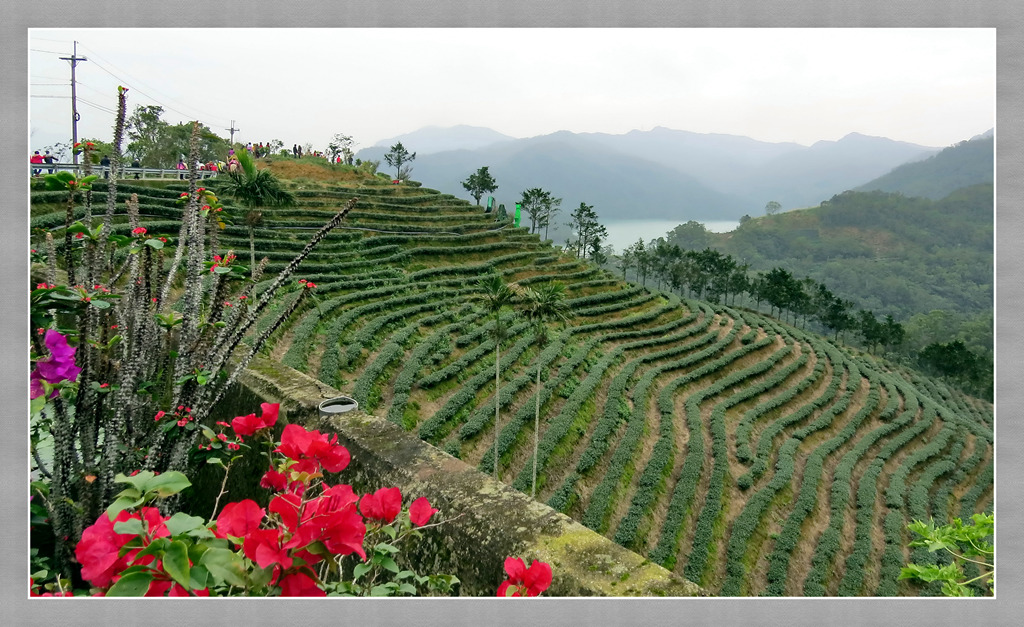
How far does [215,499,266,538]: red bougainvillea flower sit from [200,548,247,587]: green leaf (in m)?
0.04

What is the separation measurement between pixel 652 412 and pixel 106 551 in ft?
47.1

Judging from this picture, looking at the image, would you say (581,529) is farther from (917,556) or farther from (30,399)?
(917,556)

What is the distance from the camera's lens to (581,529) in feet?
6.73

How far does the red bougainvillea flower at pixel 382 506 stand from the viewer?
1250mm

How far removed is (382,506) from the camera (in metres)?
1.26

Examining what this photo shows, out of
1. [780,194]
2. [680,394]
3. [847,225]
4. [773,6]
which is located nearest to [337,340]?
[680,394]

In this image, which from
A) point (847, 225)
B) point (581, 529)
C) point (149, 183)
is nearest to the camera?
point (581, 529)

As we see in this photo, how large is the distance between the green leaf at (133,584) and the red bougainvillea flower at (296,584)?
0.23 meters

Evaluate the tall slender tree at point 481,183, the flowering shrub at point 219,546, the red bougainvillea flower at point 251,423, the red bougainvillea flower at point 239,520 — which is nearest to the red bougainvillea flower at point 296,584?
the flowering shrub at point 219,546

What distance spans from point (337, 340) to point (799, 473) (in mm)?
12417

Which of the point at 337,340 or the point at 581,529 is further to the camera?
the point at 337,340

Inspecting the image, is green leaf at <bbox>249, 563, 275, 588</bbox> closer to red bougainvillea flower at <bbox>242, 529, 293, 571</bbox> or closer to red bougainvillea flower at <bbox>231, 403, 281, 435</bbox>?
red bougainvillea flower at <bbox>242, 529, 293, 571</bbox>

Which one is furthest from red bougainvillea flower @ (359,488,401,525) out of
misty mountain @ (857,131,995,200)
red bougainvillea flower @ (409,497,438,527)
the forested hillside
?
misty mountain @ (857,131,995,200)

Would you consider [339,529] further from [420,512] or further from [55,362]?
[55,362]
